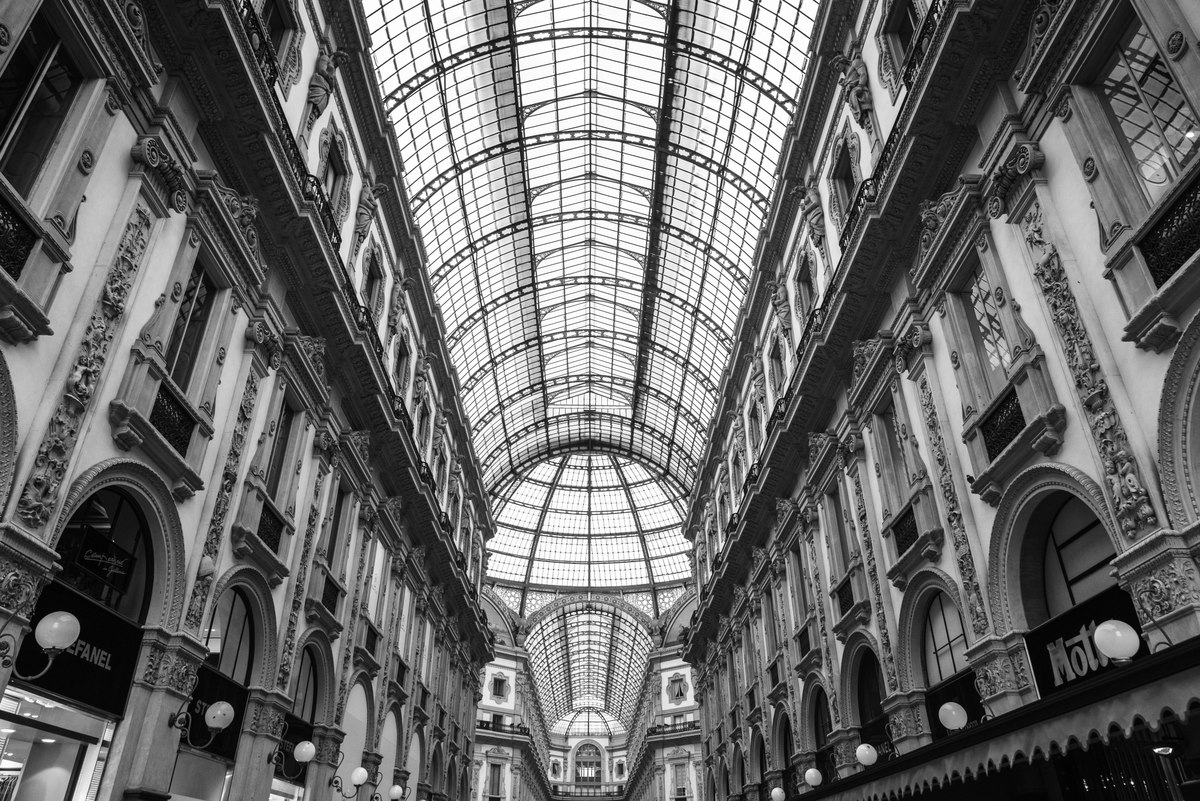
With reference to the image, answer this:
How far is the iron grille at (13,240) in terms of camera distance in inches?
333

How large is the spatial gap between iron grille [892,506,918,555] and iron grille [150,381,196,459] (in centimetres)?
1297

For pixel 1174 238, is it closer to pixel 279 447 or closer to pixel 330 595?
pixel 279 447

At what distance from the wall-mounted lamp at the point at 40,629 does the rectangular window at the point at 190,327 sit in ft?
Answer: 15.3

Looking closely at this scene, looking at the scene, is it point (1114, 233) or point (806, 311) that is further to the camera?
point (806, 311)

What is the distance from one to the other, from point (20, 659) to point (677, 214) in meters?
33.2

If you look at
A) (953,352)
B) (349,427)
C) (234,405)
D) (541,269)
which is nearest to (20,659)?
(234,405)

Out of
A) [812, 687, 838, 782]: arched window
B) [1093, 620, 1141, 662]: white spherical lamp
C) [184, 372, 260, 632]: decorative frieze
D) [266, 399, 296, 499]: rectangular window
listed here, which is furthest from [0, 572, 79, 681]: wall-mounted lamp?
[812, 687, 838, 782]: arched window

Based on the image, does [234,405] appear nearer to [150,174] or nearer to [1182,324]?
[150,174]

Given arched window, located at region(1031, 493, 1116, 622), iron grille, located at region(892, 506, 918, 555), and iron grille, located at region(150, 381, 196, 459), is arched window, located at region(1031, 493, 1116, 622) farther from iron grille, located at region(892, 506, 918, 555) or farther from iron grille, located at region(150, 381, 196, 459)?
iron grille, located at region(150, 381, 196, 459)

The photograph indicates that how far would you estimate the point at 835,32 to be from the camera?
19.3m

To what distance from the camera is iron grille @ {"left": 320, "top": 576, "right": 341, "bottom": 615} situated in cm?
1879

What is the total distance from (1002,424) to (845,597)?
834cm

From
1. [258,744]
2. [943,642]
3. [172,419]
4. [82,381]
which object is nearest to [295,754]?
[258,744]

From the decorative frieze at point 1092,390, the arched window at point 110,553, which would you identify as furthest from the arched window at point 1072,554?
the arched window at point 110,553
